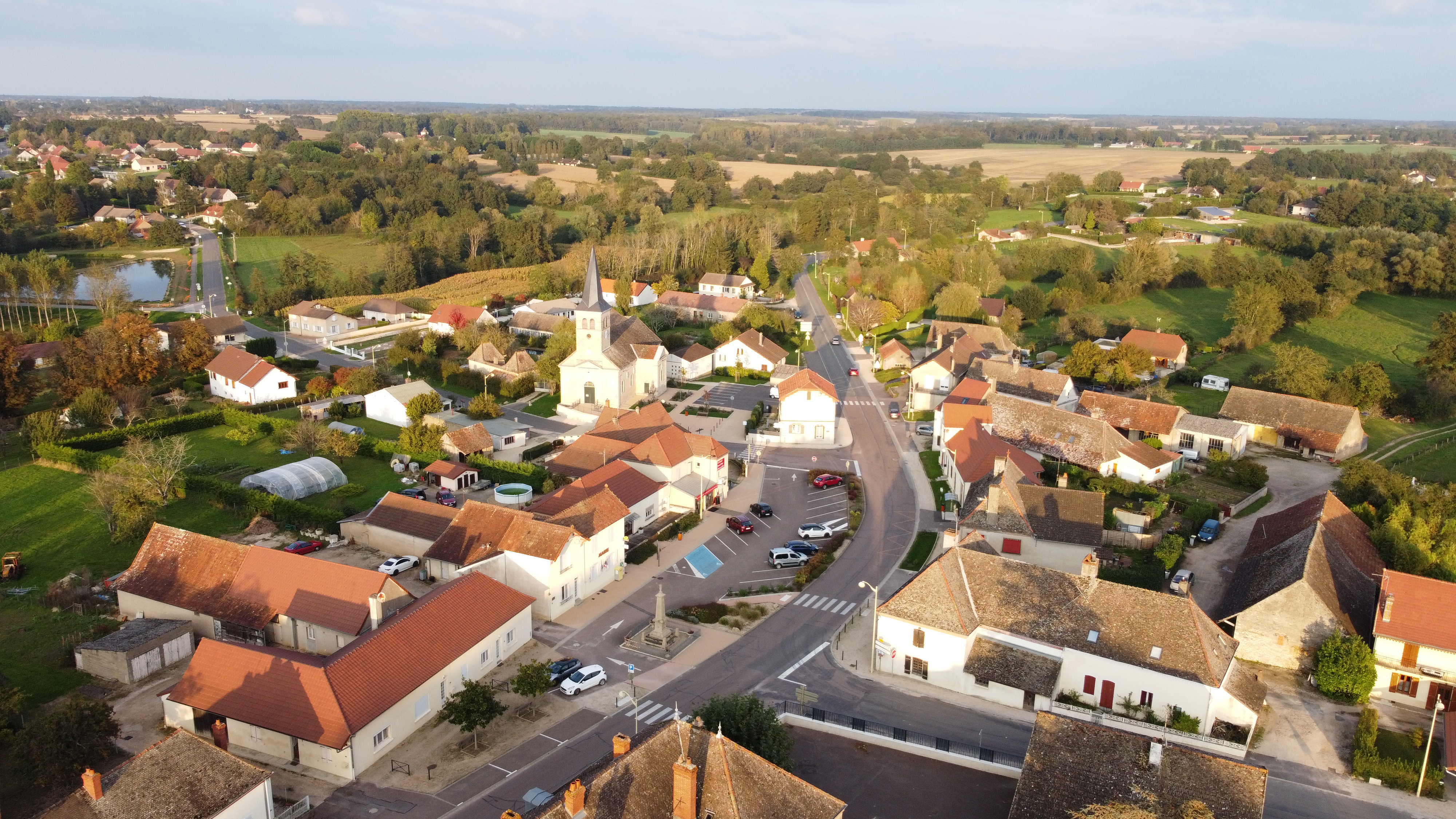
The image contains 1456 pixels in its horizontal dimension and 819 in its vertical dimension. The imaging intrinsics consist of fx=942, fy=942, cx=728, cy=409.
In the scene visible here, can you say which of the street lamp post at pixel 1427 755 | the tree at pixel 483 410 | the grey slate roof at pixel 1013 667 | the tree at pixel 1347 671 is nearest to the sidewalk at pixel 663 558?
the grey slate roof at pixel 1013 667

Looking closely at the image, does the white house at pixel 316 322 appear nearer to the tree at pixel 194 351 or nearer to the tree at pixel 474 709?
the tree at pixel 194 351

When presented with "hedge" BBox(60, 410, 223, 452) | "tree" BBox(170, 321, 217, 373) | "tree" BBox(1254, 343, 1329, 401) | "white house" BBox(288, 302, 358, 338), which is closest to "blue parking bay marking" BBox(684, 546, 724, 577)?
"hedge" BBox(60, 410, 223, 452)

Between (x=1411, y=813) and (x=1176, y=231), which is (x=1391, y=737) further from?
(x=1176, y=231)

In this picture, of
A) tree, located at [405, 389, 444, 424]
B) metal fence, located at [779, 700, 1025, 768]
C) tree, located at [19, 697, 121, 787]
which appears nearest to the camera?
tree, located at [19, 697, 121, 787]

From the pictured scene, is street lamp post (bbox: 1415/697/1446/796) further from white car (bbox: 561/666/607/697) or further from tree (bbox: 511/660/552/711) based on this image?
tree (bbox: 511/660/552/711)

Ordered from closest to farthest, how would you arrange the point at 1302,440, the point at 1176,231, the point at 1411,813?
the point at 1411,813
the point at 1302,440
the point at 1176,231

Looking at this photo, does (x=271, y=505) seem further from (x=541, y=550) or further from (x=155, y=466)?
(x=541, y=550)

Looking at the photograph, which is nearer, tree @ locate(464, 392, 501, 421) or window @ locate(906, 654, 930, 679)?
window @ locate(906, 654, 930, 679)

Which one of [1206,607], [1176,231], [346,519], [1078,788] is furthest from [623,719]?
[1176,231]
